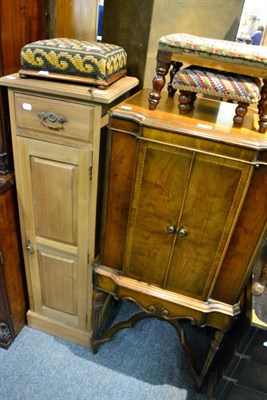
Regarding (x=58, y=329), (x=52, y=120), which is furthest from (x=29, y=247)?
(x=52, y=120)

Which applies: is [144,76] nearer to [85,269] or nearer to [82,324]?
[85,269]

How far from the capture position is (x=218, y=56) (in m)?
0.98

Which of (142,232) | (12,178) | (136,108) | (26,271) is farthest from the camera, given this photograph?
(26,271)

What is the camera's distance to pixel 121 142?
1.08 m

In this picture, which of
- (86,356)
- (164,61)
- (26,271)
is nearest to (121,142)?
(164,61)

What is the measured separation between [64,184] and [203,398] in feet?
4.18

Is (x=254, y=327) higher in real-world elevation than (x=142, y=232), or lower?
lower

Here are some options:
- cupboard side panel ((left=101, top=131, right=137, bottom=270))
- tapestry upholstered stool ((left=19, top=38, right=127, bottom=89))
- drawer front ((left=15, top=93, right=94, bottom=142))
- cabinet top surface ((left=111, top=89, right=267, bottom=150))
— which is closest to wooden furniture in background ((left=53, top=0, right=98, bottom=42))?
tapestry upholstered stool ((left=19, top=38, right=127, bottom=89))

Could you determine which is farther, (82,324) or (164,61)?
(82,324)

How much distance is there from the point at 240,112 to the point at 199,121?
0.45 ft

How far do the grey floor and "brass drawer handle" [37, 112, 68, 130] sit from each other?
4.11 ft

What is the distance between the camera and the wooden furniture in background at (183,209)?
99cm

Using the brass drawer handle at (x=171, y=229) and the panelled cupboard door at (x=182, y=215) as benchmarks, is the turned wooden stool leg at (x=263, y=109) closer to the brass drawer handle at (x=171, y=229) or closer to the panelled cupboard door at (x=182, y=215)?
the panelled cupboard door at (x=182, y=215)

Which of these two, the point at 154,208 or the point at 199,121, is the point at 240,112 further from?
the point at 154,208
